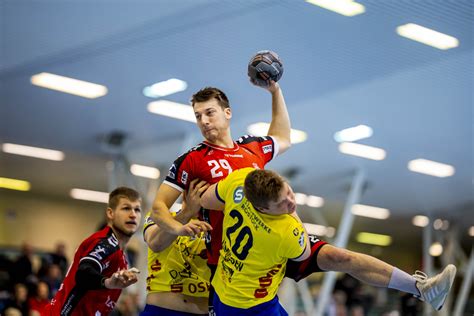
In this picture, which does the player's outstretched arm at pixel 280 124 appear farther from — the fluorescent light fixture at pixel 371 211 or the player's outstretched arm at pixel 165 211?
the fluorescent light fixture at pixel 371 211

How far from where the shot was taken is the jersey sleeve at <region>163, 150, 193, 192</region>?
761cm

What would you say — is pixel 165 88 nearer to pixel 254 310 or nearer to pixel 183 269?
pixel 183 269

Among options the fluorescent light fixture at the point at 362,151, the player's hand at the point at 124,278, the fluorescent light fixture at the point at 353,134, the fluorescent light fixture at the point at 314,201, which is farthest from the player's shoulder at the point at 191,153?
the fluorescent light fixture at the point at 314,201

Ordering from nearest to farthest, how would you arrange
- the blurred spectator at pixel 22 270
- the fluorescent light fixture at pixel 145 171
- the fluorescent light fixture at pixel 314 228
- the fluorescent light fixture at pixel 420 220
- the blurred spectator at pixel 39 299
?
the blurred spectator at pixel 39 299, the blurred spectator at pixel 22 270, the fluorescent light fixture at pixel 145 171, the fluorescent light fixture at pixel 420 220, the fluorescent light fixture at pixel 314 228

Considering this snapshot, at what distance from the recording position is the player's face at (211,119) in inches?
307

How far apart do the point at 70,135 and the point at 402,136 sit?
8.77 meters

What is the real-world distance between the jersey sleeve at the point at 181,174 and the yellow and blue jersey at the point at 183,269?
2.43 ft

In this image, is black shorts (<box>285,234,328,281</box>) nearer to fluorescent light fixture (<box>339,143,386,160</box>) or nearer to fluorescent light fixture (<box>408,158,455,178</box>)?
fluorescent light fixture (<box>339,143,386,160</box>)

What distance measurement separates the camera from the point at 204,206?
7.30 m

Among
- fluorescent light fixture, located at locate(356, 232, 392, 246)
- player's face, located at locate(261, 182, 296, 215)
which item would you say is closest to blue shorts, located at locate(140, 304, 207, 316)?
player's face, located at locate(261, 182, 296, 215)

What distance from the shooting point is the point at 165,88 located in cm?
1830

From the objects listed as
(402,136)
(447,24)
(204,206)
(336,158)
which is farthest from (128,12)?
(336,158)

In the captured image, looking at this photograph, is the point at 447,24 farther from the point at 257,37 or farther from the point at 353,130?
the point at 353,130

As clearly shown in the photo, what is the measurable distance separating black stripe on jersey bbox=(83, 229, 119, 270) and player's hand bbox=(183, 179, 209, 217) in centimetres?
106
